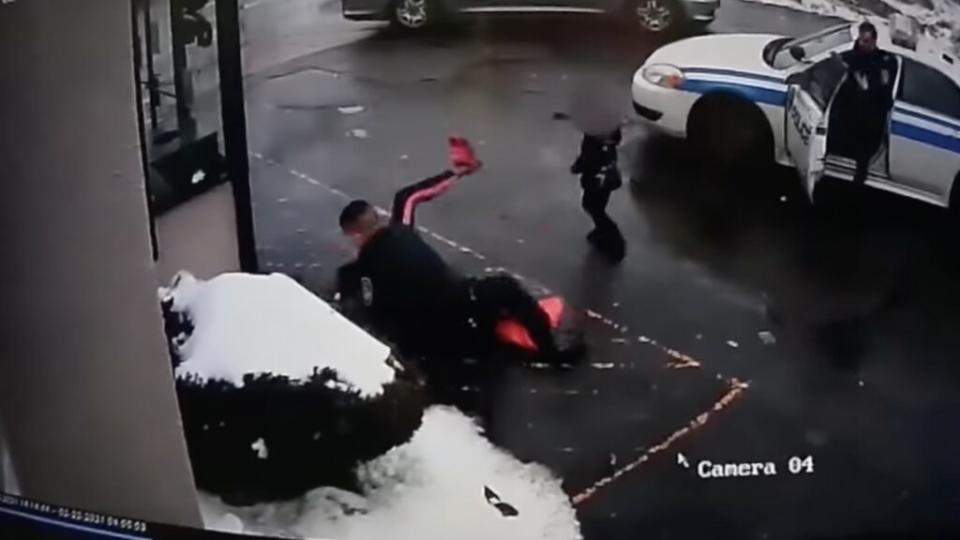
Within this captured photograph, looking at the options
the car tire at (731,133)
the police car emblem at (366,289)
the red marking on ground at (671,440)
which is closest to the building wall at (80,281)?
the police car emblem at (366,289)

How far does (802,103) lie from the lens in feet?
4.36

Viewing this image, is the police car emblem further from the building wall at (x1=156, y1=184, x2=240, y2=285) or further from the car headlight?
the car headlight

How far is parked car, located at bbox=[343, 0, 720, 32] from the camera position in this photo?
1289 mm

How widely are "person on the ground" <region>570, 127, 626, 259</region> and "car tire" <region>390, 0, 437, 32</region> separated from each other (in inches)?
6.5

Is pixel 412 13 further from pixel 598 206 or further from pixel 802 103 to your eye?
pixel 802 103

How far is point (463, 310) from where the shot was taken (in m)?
1.35

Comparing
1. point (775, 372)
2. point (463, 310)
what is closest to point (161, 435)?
point (463, 310)

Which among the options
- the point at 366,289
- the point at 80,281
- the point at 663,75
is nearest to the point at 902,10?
the point at 663,75

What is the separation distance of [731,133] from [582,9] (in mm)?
168

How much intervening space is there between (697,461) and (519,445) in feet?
0.52

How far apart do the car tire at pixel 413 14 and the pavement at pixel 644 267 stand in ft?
0.04

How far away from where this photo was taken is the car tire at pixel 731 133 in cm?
133

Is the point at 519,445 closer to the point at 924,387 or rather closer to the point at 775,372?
the point at 775,372

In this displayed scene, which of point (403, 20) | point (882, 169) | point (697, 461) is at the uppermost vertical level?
point (403, 20)
